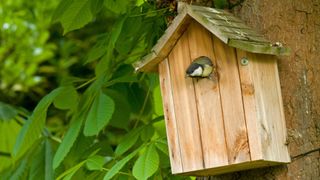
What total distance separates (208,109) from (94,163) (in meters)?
0.43

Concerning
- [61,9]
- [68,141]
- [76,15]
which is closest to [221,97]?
[68,141]

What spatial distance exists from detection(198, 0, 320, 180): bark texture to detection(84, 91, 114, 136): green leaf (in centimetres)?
43

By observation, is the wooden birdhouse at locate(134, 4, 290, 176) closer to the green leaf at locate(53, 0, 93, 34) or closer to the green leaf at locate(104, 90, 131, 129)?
the green leaf at locate(53, 0, 93, 34)

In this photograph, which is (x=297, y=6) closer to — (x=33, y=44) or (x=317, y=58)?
(x=317, y=58)

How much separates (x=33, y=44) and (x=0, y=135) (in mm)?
2627

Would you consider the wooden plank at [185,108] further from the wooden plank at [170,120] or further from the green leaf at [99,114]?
the green leaf at [99,114]

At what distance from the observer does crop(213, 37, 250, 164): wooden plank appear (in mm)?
2293

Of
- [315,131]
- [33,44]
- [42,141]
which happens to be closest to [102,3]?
[42,141]

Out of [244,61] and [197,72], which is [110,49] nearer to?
[197,72]

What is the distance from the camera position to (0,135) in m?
3.75

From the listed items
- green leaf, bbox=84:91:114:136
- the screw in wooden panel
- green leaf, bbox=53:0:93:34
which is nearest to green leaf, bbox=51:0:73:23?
green leaf, bbox=53:0:93:34

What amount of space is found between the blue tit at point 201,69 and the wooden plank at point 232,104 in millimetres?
31

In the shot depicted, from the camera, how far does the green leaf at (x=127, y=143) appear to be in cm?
265

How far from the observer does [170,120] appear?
2.49 metres
